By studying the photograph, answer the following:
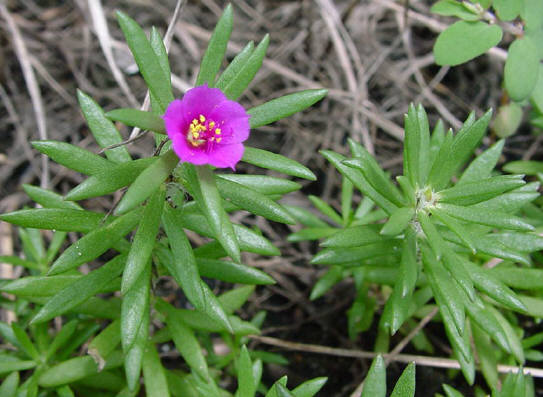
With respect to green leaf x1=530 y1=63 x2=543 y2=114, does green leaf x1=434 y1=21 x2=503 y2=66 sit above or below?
above

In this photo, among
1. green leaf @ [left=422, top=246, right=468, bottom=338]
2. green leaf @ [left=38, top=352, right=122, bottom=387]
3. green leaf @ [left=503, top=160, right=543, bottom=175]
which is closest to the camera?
green leaf @ [left=422, top=246, right=468, bottom=338]

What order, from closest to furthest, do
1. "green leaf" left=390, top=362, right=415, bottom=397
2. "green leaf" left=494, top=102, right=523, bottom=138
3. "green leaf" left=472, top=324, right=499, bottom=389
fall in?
"green leaf" left=390, top=362, right=415, bottom=397 → "green leaf" left=472, top=324, right=499, bottom=389 → "green leaf" left=494, top=102, right=523, bottom=138

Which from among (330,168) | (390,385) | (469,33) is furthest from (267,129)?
(390,385)

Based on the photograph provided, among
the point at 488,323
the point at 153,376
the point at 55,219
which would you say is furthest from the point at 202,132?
the point at 488,323

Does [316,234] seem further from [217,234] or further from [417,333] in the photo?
[217,234]

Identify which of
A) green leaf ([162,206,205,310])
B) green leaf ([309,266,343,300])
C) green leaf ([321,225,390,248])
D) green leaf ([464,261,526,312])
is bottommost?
green leaf ([309,266,343,300])

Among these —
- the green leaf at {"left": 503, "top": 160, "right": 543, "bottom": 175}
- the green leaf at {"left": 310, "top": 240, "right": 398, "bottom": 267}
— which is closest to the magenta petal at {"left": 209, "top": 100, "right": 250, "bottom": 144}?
the green leaf at {"left": 310, "top": 240, "right": 398, "bottom": 267}

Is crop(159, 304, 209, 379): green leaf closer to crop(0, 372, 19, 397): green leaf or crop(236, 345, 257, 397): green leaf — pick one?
crop(236, 345, 257, 397): green leaf
